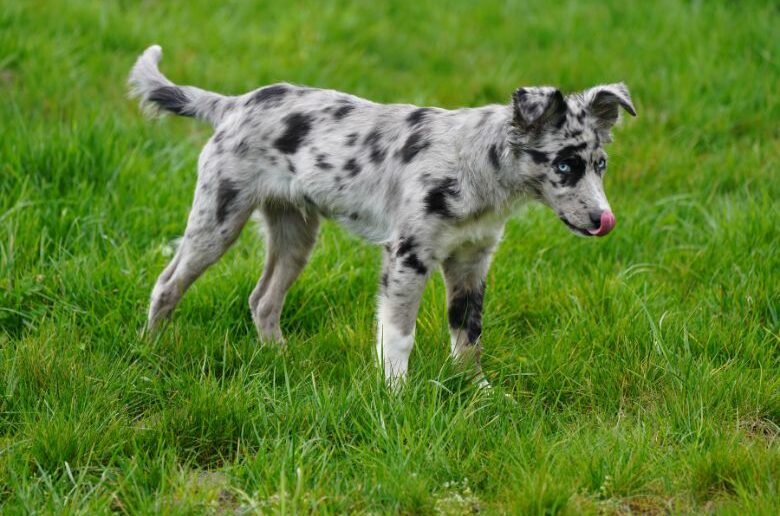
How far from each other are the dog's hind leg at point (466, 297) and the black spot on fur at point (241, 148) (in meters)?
1.07

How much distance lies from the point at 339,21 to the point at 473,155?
5.07m

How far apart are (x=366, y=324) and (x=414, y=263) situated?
2.36ft

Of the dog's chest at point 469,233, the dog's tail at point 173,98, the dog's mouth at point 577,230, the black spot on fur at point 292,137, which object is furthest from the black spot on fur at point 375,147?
the dog's mouth at point 577,230

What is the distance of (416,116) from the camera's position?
15.8ft

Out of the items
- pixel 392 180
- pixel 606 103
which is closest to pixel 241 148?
pixel 392 180

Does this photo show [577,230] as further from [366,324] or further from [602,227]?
[366,324]

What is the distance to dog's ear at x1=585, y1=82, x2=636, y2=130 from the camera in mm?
4383

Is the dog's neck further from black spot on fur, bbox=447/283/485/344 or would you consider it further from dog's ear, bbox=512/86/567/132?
black spot on fur, bbox=447/283/485/344

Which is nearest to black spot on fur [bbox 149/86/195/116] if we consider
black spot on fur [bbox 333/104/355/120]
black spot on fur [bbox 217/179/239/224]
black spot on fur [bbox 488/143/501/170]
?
black spot on fur [bbox 217/179/239/224]

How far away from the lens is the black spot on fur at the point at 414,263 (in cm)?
447

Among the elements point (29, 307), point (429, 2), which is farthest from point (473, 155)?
point (429, 2)

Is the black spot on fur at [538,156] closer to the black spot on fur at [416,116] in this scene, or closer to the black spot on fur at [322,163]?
the black spot on fur at [416,116]

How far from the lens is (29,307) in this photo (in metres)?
5.16

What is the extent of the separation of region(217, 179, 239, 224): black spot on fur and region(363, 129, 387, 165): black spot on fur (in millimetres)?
660
